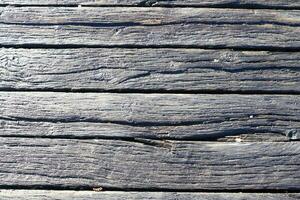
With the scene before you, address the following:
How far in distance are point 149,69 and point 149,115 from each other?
17cm

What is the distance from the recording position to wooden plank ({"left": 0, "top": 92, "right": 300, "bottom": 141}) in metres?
1.85

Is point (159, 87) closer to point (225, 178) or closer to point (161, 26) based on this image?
point (161, 26)

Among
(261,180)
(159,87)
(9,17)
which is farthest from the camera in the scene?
(9,17)

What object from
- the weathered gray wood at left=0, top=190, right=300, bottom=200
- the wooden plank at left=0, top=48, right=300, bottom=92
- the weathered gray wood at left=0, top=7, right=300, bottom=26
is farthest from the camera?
the weathered gray wood at left=0, top=7, right=300, bottom=26

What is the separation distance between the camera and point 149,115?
6.15 feet

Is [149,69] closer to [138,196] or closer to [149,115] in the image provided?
[149,115]

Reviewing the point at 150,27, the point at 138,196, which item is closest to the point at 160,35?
the point at 150,27

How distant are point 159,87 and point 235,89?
9.8 inches

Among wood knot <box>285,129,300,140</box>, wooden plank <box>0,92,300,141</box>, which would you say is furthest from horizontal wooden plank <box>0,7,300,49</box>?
wood knot <box>285,129,300,140</box>

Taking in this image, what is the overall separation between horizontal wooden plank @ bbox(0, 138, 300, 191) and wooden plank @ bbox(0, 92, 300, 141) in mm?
35

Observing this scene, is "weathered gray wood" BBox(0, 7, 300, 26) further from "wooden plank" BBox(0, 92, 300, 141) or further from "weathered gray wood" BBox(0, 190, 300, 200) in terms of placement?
"weathered gray wood" BBox(0, 190, 300, 200)

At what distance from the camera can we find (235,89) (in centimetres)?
192

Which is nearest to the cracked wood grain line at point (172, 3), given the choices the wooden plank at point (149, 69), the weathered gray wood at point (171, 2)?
the weathered gray wood at point (171, 2)

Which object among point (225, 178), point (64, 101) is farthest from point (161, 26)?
point (225, 178)
